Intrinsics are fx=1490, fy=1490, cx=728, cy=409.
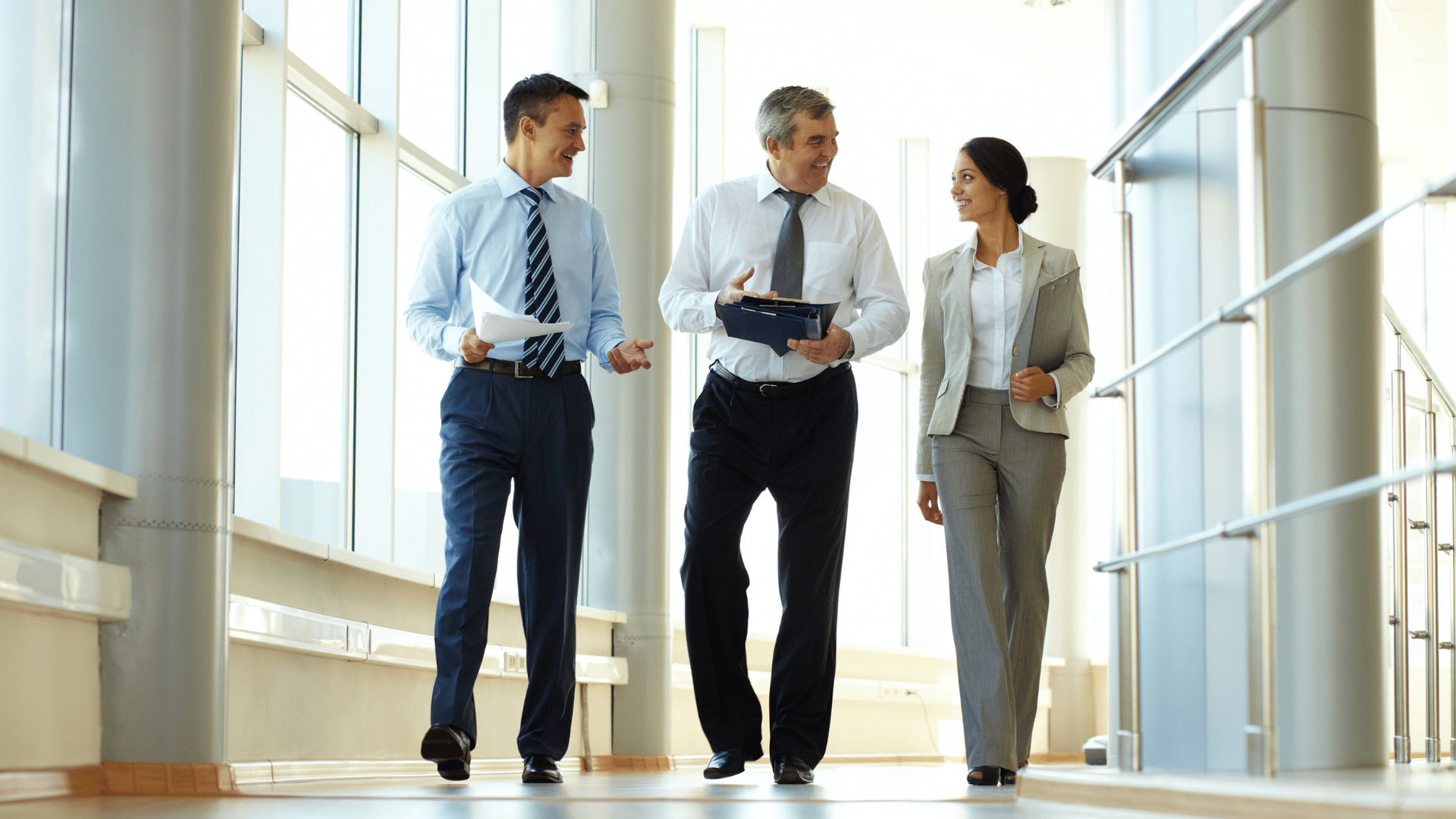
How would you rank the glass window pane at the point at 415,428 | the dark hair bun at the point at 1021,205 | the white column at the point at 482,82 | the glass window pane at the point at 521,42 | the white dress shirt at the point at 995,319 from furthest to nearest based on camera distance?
the glass window pane at the point at 521,42, the white column at the point at 482,82, the glass window pane at the point at 415,428, the dark hair bun at the point at 1021,205, the white dress shirt at the point at 995,319

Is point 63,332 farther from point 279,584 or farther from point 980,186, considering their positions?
→ point 980,186

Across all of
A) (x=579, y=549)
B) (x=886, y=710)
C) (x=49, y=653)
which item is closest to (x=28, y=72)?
(x=49, y=653)

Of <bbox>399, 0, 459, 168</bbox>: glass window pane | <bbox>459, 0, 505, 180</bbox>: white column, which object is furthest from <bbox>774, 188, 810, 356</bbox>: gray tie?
<bbox>459, 0, 505, 180</bbox>: white column

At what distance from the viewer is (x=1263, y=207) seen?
5.76 feet

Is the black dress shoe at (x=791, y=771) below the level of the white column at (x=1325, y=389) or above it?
below

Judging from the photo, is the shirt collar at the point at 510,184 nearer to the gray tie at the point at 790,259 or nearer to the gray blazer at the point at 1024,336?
the gray tie at the point at 790,259

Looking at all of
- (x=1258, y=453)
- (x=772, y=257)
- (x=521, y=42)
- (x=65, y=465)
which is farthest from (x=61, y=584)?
(x=521, y=42)

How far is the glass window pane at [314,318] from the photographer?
14.0 feet

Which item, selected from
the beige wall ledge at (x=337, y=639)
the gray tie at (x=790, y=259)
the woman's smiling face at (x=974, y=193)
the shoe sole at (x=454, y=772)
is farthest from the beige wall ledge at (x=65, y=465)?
the woman's smiling face at (x=974, y=193)

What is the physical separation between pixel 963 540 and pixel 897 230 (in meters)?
6.29

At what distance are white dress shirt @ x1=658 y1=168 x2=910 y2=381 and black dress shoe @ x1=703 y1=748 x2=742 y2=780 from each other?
80cm

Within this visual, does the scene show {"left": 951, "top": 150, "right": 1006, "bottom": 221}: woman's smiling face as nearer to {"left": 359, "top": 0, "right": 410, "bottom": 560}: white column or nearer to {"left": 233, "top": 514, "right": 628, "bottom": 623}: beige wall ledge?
{"left": 233, "top": 514, "right": 628, "bottom": 623}: beige wall ledge

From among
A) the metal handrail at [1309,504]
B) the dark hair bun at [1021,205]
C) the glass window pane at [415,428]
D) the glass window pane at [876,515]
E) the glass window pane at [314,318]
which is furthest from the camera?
the glass window pane at [876,515]

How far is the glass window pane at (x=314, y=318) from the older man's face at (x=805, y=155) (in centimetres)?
155
